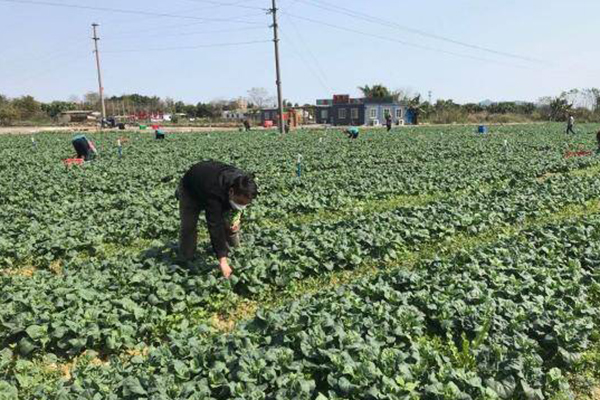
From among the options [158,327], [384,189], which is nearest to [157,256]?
[158,327]

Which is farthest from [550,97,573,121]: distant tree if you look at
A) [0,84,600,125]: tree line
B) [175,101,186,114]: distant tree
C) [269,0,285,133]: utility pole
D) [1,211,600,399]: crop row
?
[1,211,600,399]: crop row

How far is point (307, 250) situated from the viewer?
719 centimetres

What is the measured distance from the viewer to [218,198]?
5773 mm

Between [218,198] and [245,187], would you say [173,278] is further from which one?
[245,187]

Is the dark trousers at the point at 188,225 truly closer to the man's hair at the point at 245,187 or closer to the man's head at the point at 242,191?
the man's head at the point at 242,191

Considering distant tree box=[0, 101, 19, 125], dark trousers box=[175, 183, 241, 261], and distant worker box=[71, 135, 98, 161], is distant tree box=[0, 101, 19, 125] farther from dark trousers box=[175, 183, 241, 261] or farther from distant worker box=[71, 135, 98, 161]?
dark trousers box=[175, 183, 241, 261]

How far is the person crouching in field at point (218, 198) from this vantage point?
558 cm

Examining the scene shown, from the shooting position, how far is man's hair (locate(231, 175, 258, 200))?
5.47m

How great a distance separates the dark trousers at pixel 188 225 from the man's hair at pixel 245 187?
3.86ft

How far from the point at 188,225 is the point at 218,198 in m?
1.10

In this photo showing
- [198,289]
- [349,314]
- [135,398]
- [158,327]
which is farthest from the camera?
[198,289]

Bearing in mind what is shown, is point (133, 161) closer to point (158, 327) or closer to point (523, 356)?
point (158, 327)

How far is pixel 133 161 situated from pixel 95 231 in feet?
35.3

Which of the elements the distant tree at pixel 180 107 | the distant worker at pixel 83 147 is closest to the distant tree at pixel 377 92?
the distant tree at pixel 180 107
